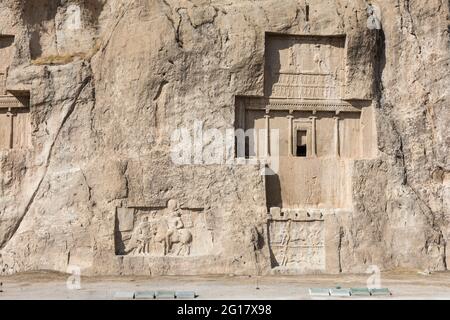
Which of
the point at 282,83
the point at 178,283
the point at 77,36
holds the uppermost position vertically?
the point at 77,36

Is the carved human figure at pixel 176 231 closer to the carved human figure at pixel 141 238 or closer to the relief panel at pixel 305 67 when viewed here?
the carved human figure at pixel 141 238

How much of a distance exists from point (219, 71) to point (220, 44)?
793 mm

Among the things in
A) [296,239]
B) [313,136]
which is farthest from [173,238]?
[313,136]

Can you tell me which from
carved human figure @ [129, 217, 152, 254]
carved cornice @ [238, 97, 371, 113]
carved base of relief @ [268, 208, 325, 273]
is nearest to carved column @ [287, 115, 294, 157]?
carved cornice @ [238, 97, 371, 113]

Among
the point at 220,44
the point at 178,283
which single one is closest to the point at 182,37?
the point at 220,44

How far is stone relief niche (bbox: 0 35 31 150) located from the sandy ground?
4.51m

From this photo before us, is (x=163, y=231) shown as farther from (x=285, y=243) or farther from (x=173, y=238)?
(x=285, y=243)

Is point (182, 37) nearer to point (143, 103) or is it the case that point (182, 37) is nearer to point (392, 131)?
point (143, 103)

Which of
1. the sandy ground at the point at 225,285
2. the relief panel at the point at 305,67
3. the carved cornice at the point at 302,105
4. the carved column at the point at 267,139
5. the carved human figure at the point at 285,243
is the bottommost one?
the sandy ground at the point at 225,285

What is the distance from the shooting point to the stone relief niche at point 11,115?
73.0 ft

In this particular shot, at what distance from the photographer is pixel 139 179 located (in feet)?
67.1

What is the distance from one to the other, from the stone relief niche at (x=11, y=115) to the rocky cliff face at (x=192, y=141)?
6cm

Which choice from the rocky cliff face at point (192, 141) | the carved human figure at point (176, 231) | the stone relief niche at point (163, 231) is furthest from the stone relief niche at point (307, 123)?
the carved human figure at point (176, 231)

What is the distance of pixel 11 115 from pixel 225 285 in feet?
30.0
